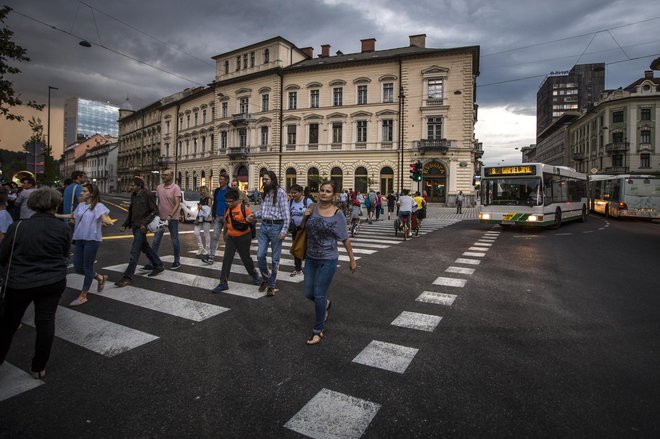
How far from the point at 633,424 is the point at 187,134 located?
5970 cm

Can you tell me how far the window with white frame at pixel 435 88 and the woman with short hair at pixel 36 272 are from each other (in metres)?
36.7

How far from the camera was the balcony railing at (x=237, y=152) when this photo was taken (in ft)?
146

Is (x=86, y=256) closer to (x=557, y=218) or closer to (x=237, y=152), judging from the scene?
(x=557, y=218)

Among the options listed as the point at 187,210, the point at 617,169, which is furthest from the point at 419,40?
the point at 617,169

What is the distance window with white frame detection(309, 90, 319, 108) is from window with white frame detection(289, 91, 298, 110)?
1.77 meters

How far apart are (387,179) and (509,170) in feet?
72.8

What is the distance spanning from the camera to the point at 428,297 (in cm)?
580

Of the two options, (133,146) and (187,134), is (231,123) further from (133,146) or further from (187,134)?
(133,146)

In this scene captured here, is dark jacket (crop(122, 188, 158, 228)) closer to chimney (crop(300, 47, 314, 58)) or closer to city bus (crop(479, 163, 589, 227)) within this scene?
city bus (crop(479, 163, 589, 227))

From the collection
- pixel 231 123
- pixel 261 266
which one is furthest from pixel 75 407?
pixel 231 123

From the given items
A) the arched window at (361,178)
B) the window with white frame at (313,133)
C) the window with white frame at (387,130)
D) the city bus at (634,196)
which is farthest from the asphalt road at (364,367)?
the window with white frame at (313,133)

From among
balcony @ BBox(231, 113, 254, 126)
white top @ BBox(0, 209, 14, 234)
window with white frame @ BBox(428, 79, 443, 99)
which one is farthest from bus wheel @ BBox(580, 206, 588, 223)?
balcony @ BBox(231, 113, 254, 126)

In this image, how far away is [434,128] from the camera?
117ft

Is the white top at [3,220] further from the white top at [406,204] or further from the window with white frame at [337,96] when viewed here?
the window with white frame at [337,96]
